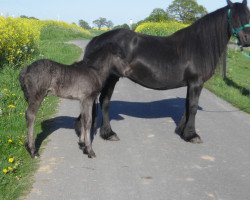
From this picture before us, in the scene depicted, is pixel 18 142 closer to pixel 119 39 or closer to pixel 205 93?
pixel 119 39

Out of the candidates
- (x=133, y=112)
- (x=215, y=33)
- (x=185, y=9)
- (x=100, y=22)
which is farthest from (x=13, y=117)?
(x=100, y=22)

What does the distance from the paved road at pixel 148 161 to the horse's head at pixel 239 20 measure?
1749mm

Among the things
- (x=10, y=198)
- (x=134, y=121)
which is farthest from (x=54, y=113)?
(x=10, y=198)

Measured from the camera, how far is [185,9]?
205 feet

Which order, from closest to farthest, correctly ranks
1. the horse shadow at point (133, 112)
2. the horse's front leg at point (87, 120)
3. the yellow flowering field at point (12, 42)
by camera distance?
1. the horse's front leg at point (87, 120)
2. the horse shadow at point (133, 112)
3. the yellow flowering field at point (12, 42)

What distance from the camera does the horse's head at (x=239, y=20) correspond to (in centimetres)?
609

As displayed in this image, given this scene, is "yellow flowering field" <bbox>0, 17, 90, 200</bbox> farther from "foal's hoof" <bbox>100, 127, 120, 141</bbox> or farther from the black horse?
the black horse

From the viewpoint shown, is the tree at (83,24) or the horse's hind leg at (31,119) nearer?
the horse's hind leg at (31,119)

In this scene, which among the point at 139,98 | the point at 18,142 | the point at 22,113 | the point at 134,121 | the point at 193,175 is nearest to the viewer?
the point at 193,175

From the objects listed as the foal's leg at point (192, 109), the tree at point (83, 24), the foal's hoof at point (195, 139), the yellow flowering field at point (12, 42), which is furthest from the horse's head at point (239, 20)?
the tree at point (83, 24)

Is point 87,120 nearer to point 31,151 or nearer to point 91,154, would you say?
point 91,154

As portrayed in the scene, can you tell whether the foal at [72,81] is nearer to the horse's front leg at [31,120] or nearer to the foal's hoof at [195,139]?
the horse's front leg at [31,120]

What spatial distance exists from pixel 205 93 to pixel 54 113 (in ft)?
15.7

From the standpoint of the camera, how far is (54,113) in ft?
25.5
